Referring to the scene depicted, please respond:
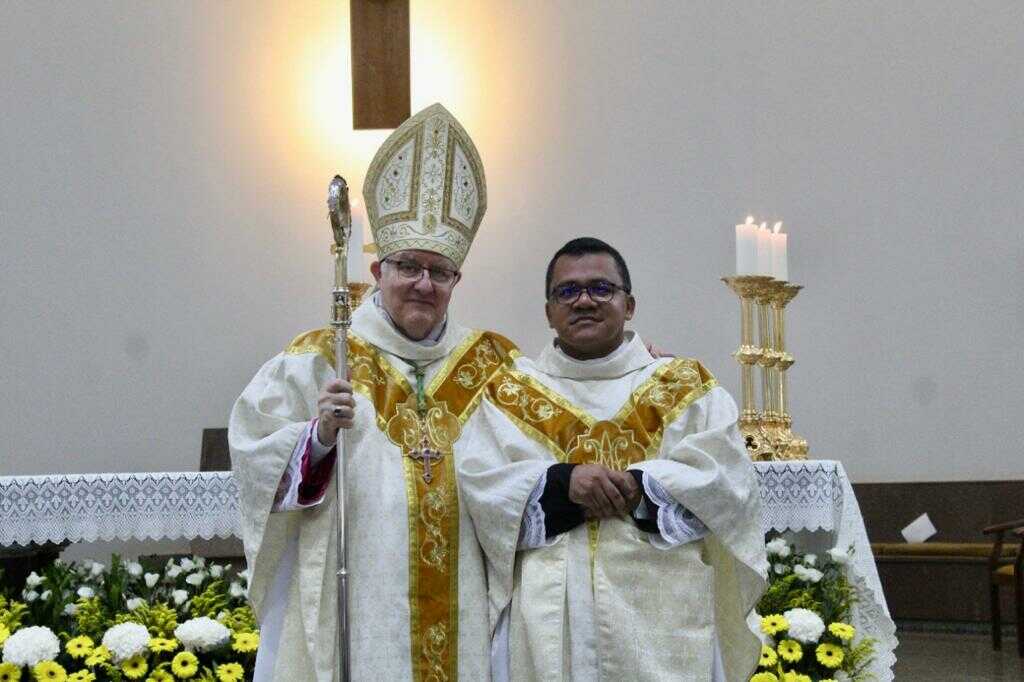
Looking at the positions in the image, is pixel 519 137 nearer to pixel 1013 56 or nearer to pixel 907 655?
pixel 1013 56

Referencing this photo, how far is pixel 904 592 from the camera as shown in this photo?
8.24m

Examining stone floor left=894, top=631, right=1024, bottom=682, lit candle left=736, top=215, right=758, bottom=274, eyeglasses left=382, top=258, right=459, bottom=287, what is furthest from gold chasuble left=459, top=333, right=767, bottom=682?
stone floor left=894, top=631, right=1024, bottom=682

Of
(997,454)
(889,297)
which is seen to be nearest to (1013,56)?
(889,297)

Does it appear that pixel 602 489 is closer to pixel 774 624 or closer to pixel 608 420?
pixel 608 420

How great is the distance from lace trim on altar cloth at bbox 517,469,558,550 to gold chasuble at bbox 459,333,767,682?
0.01m

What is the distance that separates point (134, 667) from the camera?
4.54 meters

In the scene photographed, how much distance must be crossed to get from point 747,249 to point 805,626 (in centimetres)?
147

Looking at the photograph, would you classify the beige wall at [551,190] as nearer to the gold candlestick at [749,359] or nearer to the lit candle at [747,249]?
the gold candlestick at [749,359]

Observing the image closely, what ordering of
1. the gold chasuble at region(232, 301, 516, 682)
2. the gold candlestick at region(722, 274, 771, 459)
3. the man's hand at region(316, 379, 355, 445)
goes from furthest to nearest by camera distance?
the gold candlestick at region(722, 274, 771, 459), the gold chasuble at region(232, 301, 516, 682), the man's hand at region(316, 379, 355, 445)

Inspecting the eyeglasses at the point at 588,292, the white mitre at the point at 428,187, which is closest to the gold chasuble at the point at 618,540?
the eyeglasses at the point at 588,292

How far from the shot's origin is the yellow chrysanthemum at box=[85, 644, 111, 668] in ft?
14.9

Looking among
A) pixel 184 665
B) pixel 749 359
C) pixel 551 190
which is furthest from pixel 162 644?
pixel 551 190

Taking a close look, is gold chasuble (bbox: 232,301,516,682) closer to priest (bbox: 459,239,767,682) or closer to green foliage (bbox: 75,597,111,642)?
priest (bbox: 459,239,767,682)

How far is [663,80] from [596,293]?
552 centimetres
